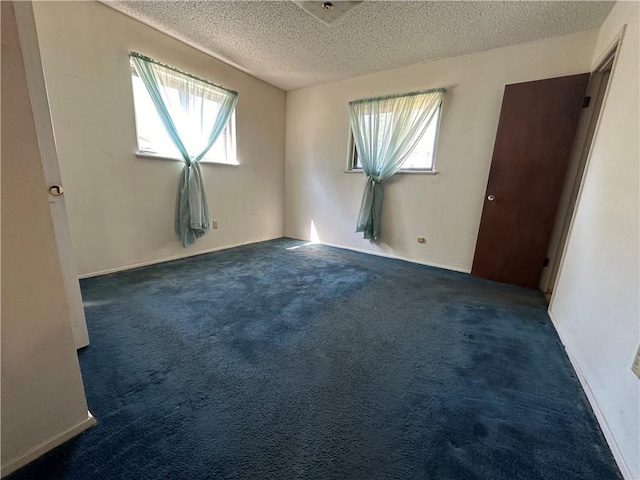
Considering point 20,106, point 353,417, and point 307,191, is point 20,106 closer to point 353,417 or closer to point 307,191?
point 353,417

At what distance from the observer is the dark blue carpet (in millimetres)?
947

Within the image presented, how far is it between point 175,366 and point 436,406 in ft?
4.38

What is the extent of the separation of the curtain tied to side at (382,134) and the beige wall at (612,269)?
147 cm

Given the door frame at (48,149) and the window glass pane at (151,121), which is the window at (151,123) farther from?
the door frame at (48,149)

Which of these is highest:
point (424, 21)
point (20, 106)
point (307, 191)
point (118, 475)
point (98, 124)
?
point (424, 21)

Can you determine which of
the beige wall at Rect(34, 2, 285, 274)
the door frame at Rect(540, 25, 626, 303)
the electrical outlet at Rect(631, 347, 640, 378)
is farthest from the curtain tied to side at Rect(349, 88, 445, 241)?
the electrical outlet at Rect(631, 347, 640, 378)

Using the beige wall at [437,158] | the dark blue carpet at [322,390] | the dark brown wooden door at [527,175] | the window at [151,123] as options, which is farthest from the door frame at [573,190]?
the window at [151,123]

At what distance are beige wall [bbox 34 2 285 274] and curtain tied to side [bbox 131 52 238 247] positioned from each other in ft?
0.39

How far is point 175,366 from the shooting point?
4.57 ft

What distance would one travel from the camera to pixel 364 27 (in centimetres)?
234

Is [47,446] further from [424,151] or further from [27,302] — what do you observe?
[424,151]

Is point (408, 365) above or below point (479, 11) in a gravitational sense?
below

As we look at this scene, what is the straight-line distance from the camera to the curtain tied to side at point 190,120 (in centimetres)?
268

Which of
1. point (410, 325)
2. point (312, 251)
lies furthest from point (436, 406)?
point (312, 251)
